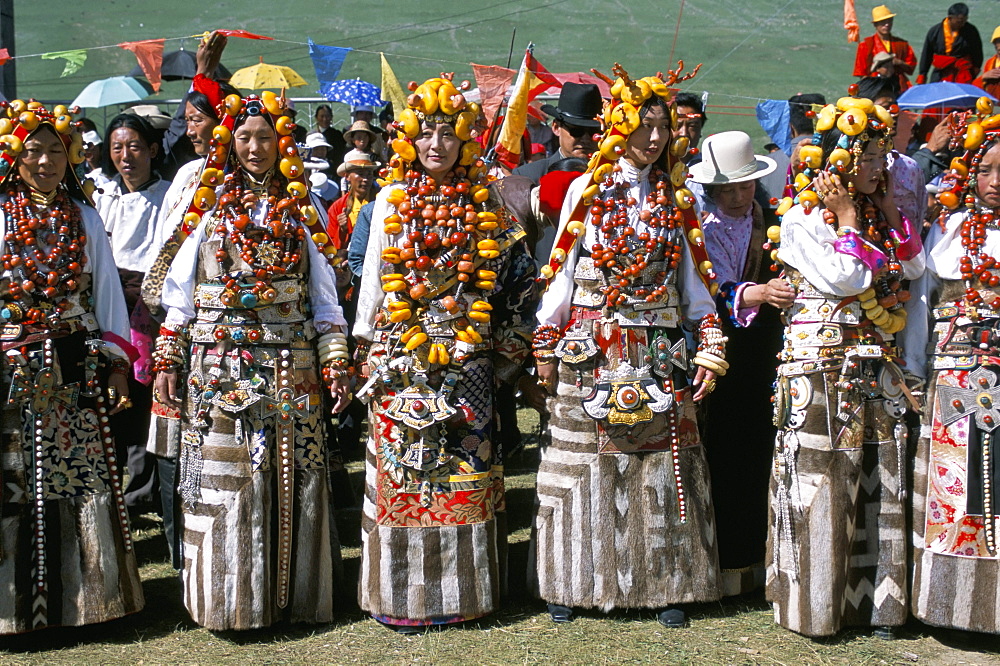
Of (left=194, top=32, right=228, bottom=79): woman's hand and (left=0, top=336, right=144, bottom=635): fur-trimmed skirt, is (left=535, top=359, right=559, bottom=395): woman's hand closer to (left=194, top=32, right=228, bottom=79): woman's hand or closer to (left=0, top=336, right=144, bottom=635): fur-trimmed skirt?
(left=0, top=336, right=144, bottom=635): fur-trimmed skirt

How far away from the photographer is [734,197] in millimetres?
5434

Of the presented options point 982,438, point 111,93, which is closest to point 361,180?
point 982,438

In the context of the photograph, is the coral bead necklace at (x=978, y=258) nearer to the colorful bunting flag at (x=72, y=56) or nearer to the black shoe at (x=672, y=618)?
the black shoe at (x=672, y=618)

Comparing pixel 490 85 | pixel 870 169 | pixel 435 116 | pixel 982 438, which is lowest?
pixel 982 438

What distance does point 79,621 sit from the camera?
4.78 m

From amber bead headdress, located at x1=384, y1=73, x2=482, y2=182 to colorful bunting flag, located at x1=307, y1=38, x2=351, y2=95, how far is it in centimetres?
764

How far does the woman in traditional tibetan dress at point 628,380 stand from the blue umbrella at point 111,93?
11292 millimetres

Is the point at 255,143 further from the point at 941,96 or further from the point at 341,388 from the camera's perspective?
the point at 941,96

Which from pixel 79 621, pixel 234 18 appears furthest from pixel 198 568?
pixel 234 18

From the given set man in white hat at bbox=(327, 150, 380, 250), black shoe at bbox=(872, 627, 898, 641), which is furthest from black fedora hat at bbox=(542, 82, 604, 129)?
black shoe at bbox=(872, 627, 898, 641)

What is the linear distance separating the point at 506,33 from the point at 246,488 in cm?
3470

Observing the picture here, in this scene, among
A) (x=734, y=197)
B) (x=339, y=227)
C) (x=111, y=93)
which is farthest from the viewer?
(x=111, y=93)

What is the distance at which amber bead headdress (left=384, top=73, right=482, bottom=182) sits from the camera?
4742 mm

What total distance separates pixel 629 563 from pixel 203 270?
237 centimetres
